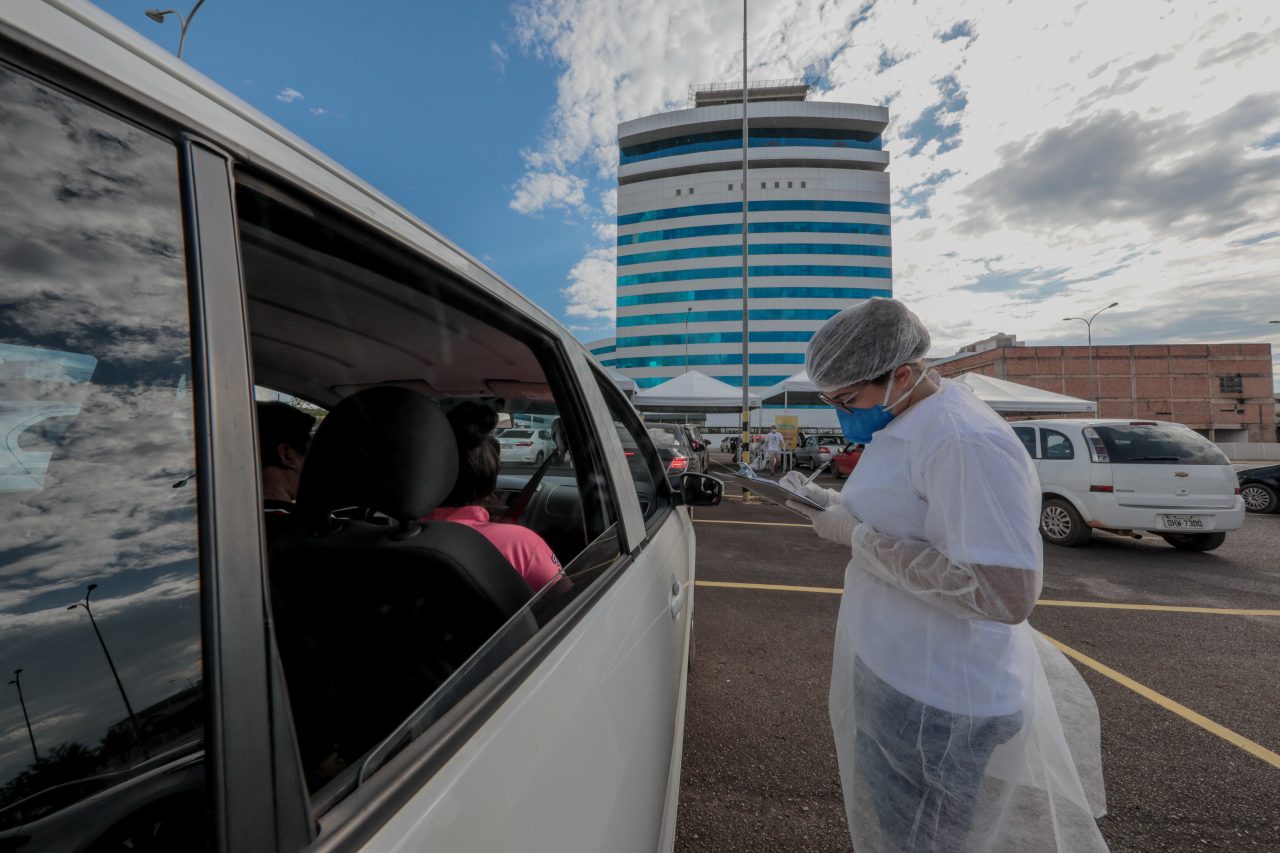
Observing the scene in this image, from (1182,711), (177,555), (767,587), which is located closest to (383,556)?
(177,555)

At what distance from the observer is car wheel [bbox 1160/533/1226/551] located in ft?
21.5

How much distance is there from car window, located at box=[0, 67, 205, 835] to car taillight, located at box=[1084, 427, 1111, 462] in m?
8.46

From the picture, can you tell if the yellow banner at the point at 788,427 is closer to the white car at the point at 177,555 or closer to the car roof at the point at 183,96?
the white car at the point at 177,555

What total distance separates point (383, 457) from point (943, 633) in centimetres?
139

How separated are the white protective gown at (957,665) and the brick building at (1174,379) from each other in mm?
52851

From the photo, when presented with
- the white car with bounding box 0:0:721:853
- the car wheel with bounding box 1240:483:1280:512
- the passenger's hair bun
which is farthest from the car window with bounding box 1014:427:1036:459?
the white car with bounding box 0:0:721:853


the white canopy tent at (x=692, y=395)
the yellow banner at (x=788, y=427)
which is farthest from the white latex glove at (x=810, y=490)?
the yellow banner at (x=788, y=427)

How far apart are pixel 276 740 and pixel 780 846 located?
2131 millimetres

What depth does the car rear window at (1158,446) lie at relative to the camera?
248 inches

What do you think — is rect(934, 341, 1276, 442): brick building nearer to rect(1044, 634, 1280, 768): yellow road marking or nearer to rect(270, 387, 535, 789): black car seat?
rect(1044, 634, 1280, 768): yellow road marking

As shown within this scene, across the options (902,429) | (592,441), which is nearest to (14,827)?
(592,441)

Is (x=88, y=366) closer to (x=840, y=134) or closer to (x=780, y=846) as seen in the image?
(x=780, y=846)

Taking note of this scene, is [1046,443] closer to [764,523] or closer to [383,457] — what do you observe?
[764,523]

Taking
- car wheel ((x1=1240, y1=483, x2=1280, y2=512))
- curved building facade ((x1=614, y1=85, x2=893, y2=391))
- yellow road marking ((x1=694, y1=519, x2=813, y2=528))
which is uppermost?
curved building facade ((x1=614, y1=85, x2=893, y2=391))
